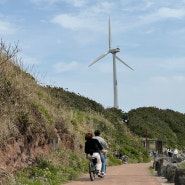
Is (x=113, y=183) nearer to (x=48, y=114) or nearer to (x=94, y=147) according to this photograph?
(x=94, y=147)

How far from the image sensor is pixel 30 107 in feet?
48.5

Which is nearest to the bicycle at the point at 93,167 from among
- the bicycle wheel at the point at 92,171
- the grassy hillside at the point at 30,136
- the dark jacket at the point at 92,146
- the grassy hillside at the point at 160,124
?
the bicycle wheel at the point at 92,171

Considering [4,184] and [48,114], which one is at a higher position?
[48,114]

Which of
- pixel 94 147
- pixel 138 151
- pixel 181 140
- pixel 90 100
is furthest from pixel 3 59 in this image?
pixel 181 140

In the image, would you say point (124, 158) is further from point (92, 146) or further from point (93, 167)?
point (93, 167)

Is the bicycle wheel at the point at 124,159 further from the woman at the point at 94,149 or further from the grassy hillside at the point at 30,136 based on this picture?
the woman at the point at 94,149

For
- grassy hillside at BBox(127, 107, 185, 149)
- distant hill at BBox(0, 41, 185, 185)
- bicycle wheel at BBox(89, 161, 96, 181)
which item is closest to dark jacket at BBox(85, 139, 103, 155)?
bicycle wheel at BBox(89, 161, 96, 181)

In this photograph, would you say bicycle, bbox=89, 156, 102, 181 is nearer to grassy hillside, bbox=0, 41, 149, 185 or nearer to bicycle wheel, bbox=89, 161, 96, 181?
bicycle wheel, bbox=89, 161, 96, 181

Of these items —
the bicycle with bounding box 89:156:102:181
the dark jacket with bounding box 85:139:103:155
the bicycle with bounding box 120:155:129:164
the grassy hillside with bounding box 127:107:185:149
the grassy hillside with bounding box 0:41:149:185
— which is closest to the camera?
the grassy hillside with bounding box 0:41:149:185

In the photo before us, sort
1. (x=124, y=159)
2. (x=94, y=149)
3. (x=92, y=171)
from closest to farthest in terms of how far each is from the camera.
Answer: (x=92, y=171) < (x=94, y=149) < (x=124, y=159)

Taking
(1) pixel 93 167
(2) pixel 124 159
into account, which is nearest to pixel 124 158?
(2) pixel 124 159

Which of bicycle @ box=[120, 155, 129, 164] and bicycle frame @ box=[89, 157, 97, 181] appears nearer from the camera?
bicycle frame @ box=[89, 157, 97, 181]

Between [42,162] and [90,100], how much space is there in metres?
33.4

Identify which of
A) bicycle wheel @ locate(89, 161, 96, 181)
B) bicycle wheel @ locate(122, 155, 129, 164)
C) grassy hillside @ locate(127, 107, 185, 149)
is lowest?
bicycle wheel @ locate(89, 161, 96, 181)
